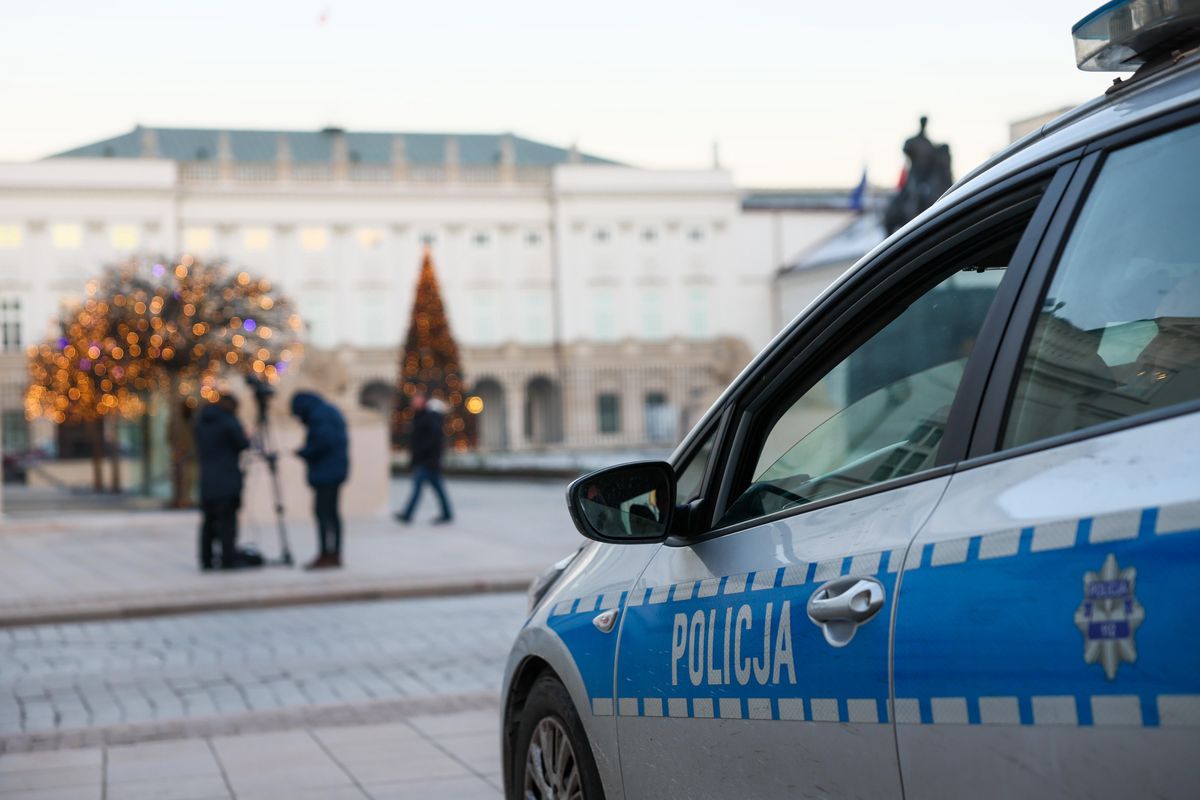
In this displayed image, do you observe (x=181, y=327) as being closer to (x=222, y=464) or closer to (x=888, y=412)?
(x=222, y=464)

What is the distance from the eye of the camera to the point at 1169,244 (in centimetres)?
208

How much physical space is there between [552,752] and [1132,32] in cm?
212

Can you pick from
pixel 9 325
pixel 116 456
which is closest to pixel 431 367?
pixel 116 456

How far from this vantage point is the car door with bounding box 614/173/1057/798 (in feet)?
7.54

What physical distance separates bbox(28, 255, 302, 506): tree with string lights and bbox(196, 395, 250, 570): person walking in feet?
39.0

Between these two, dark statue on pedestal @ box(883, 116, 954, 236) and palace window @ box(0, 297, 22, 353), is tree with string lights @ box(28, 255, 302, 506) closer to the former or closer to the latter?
dark statue on pedestal @ box(883, 116, 954, 236)

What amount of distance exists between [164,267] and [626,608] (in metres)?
30.2

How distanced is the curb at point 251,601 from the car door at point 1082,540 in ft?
32.8

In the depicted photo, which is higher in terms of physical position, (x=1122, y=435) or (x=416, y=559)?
(x=1122, y=435)

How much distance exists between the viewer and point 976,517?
6.91 ft

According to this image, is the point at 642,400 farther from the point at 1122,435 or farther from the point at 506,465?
the point at 1122,435

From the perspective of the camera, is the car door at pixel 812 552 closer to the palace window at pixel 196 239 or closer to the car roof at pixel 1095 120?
the car roof at pixel 1095 120

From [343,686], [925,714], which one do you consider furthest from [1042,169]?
[343,686]

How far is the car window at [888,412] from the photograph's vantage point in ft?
8.41
